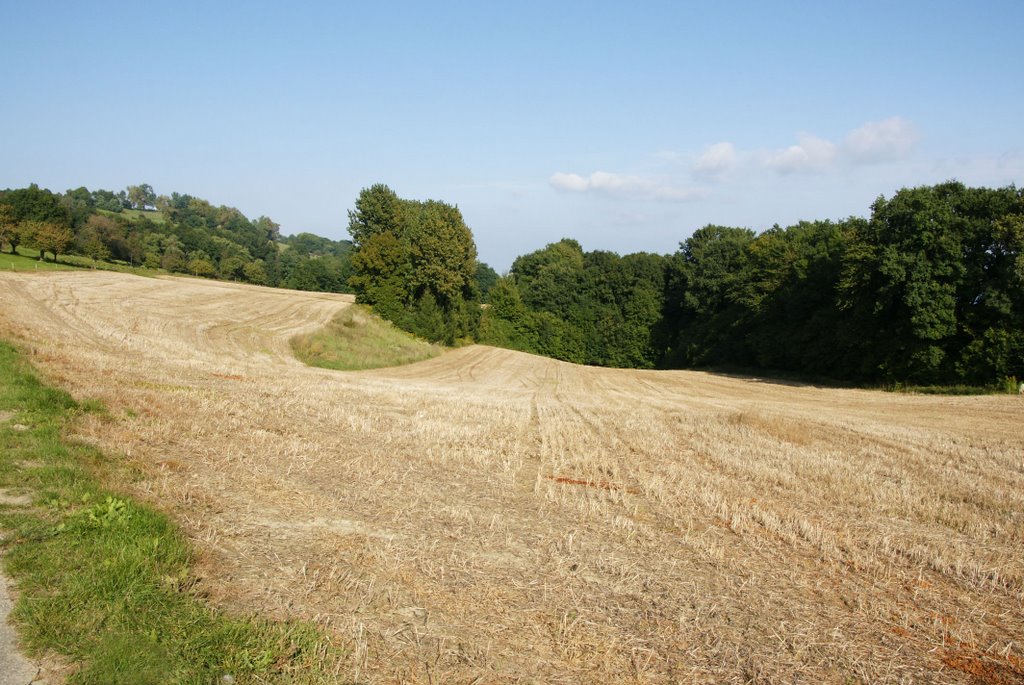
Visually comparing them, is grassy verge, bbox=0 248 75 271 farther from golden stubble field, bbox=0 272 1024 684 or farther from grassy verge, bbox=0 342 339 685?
grassy verge, bbox=0 342 339 685

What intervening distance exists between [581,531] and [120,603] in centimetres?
582

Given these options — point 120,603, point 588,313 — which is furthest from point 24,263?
point 120,603

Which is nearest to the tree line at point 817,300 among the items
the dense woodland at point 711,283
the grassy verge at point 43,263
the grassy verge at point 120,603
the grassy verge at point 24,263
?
the dense woodland at point 711,283

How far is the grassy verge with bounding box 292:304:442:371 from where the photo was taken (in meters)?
43.5

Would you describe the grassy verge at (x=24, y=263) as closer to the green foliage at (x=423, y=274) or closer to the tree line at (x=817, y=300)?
the green foliage at (x=423, y=274)

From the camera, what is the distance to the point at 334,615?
20.0 ft

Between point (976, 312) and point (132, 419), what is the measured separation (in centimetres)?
4503

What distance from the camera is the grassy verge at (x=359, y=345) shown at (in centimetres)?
4350

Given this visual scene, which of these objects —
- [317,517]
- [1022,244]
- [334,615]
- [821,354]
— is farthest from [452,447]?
[821,354]

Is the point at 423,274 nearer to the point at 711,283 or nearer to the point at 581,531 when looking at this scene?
the point at 711,283

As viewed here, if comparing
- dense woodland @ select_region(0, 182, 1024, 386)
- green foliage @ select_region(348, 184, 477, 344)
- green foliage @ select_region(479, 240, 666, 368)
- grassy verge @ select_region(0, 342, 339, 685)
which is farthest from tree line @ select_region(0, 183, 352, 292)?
grassy verge @ select_region(0, 342, 339, 685)

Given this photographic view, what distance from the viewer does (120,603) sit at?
561cm

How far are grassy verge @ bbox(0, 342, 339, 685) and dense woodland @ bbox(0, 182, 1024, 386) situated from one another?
43468 mm

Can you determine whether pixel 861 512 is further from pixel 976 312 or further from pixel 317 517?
pixel 976 312
